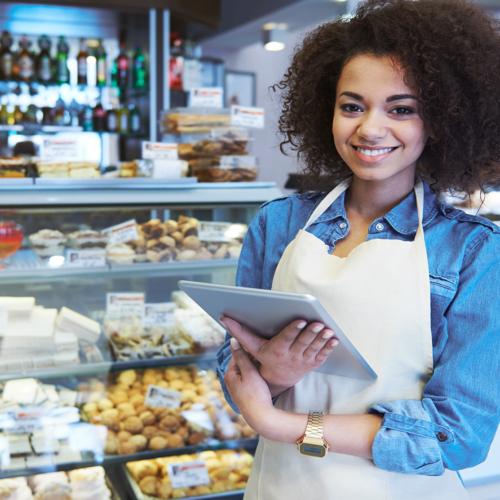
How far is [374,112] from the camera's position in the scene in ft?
2.98

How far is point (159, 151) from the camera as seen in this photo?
6.48 ft

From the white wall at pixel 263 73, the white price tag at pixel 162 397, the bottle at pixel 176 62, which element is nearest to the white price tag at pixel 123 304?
the white price tag at pixel 162 397

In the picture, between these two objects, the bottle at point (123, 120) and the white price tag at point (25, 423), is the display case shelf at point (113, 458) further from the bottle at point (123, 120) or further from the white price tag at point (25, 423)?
the bottle at point (123, 120)

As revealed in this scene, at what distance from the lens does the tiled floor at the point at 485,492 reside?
1.81 metres

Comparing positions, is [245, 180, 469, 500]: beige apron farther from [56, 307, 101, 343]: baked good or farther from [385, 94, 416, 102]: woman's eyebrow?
[56, 307, 101, 343]: baked good

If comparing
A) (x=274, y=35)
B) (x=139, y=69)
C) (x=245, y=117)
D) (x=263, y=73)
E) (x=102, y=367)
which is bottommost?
(x=102, y=367)

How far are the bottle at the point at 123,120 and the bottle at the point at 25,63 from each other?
740mm

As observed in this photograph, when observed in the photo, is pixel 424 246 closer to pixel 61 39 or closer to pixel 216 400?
pixel 216 400

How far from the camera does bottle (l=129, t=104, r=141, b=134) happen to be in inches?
173

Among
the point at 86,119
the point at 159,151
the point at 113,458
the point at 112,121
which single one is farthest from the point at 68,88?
the point at 113,458

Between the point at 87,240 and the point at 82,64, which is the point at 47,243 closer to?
the point at 87,240

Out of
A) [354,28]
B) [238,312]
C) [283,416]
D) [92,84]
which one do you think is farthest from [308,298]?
[92,84]

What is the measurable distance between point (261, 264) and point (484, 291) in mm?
434

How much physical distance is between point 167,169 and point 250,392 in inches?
47.1
